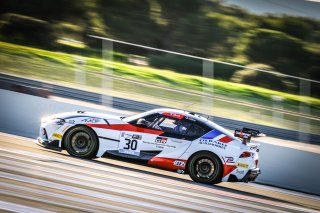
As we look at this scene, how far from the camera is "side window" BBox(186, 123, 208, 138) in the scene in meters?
12.5

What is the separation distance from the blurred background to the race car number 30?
280 cm

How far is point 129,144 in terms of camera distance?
12289 millimetres

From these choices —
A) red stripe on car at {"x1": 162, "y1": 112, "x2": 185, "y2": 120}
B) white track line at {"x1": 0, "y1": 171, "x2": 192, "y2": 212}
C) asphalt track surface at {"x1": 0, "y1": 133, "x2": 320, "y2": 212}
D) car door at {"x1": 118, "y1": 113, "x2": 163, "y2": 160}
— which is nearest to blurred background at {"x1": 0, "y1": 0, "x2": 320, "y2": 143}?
red stripe on car at {"x1": 162, "y1": 112, "x2": 185, "y2": 120}

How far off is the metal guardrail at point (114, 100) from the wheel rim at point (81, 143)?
259 cm

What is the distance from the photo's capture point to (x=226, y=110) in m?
15.0

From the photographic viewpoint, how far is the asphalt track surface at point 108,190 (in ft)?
26.2

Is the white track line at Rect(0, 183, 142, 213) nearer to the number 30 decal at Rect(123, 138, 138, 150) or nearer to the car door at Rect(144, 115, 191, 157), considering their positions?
the number 30 decal at Rect(123, 138, 138, 150)

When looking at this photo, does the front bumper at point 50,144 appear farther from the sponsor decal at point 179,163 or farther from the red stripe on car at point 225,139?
the red stripe on car at point 225,139

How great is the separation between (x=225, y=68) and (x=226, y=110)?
5.84ft

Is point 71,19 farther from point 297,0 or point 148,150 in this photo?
point 148,150

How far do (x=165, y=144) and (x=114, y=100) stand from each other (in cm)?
309

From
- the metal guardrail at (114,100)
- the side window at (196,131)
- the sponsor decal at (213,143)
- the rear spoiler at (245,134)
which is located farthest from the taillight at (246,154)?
the metal guardrail at (114,100)

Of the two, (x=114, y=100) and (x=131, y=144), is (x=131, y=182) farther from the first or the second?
(x=114, y=100)

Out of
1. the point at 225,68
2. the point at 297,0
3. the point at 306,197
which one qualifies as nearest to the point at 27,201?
the point at 306,197
